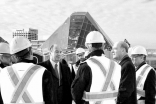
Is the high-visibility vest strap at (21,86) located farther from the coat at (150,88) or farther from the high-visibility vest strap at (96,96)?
the coat at (150,88)

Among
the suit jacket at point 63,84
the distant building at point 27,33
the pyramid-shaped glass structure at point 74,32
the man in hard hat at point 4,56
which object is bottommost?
the suit jacket at point 63,84

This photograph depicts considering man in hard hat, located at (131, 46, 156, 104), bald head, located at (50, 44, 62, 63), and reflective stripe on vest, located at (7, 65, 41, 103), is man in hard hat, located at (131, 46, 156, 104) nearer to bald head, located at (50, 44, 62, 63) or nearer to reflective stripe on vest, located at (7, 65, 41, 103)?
bald head, located at (50, 44, 62, 63)

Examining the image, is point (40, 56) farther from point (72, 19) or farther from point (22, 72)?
point (72, 19)

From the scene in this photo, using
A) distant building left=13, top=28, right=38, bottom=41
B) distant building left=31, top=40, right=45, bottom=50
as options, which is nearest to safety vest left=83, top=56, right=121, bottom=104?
distant building left=31, top=40, right=45, bottom=50

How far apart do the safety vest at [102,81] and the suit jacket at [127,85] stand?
316 millimetres

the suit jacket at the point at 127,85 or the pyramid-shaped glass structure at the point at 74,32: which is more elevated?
the pyramid-shaped glass structure at the point at 74,32

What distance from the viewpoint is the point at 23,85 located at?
2.03 m

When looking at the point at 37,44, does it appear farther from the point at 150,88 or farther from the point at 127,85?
the point at 127,85

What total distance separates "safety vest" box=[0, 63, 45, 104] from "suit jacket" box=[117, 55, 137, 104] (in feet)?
3.79

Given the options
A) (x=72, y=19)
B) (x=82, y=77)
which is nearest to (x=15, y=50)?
(x=82, y=77)

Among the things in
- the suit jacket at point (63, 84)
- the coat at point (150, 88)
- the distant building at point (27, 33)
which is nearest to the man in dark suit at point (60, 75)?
the suit jacket at point (63, 84)

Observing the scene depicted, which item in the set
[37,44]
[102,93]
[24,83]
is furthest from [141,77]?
[37,44]

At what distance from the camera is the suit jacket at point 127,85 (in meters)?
2.72

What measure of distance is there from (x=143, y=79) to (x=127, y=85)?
0.72 metres
